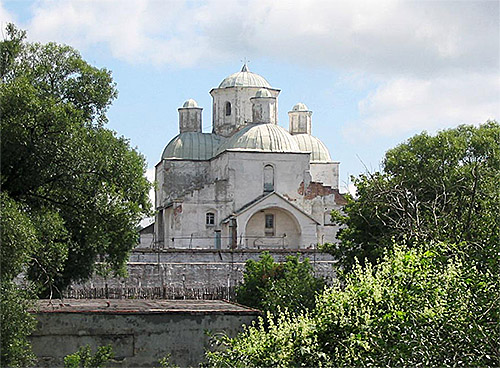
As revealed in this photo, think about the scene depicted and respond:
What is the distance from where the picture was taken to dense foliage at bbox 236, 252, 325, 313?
25.4m

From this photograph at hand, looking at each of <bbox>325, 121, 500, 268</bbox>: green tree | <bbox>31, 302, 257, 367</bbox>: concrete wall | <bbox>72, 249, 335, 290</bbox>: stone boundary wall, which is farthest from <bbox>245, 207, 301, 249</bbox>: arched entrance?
<bbox>31, 302, 257, 367</bbox>: concrete wall

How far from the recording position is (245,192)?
173ft

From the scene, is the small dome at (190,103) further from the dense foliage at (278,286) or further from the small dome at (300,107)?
the dense foliage at (278,286)

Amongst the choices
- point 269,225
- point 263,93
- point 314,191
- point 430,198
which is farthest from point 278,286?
point 263,93

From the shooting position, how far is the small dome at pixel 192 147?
5775 cm

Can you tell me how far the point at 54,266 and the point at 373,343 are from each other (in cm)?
861

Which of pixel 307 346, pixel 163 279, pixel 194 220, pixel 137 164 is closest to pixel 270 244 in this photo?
pixel 194 220

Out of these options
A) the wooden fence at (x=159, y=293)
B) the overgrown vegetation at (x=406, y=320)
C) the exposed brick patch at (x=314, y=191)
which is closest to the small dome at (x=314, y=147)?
the exposed brick patch at (x=314, y=191)

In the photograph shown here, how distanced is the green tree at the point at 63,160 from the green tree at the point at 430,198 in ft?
16.3

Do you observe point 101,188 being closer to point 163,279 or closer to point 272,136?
point 163,279

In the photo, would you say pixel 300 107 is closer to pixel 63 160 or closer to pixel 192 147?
pixel 192 147

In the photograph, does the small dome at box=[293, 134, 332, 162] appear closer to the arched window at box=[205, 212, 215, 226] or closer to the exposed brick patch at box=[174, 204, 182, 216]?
the arched window at box=[205, 212, 215, 226]

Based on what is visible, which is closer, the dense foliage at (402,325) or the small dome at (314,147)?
the dense foliage at (402,325)

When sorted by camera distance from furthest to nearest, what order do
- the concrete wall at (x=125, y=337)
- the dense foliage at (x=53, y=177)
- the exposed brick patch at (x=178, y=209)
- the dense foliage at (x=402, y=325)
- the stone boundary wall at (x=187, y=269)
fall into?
1. the exposed brick patch at (x=178, y=209)
2. the stone boundary wall at (x=187, y=269)
3. the concrete wall at (x=125, y=337)
4. the dense foliage at (x=53, y=177)
5. the dense foliage at (x=402, y=325)
